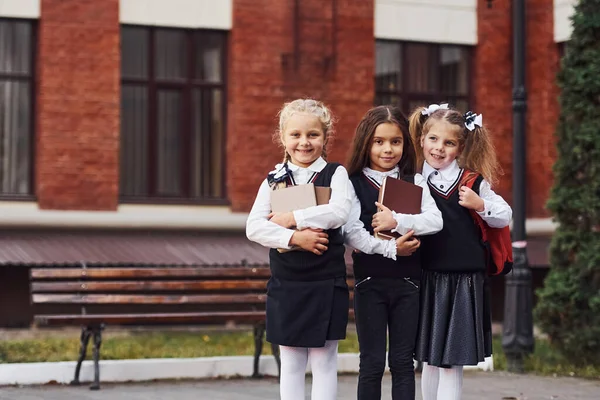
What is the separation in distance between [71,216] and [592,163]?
270 inches

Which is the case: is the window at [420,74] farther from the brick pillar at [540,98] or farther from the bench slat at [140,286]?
the bench slat at [140,286]

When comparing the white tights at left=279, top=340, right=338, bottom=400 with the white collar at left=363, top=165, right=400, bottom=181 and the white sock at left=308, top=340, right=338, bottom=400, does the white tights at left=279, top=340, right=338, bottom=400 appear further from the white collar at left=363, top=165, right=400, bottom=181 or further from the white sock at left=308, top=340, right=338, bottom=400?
the white collar at left=363, top=165, right=400, bottom=181

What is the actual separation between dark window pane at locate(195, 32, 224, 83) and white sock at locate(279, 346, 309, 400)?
10178 mm

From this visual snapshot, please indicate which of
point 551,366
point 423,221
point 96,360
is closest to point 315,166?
point 423,221

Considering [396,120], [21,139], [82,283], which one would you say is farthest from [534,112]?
[396,120]

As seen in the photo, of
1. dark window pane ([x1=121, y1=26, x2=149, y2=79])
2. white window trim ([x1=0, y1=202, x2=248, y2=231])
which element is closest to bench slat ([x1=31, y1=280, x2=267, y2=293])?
white window trim ([x1=0, y1=202, x2=248, y2=231])

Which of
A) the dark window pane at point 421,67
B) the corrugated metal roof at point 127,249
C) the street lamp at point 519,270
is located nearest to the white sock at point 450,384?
the street lamp at point 519,270

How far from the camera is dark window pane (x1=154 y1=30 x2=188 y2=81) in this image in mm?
15898

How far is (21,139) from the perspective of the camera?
15297 mm

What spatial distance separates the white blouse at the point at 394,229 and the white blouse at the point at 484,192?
0.11 metres

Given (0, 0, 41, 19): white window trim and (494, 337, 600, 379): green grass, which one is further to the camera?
(0, 0, 41, 19): white window trim

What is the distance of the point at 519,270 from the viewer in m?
11.5

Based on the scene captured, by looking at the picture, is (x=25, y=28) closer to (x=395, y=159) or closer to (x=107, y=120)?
(x=107, y=120)

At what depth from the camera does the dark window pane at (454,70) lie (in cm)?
1753
